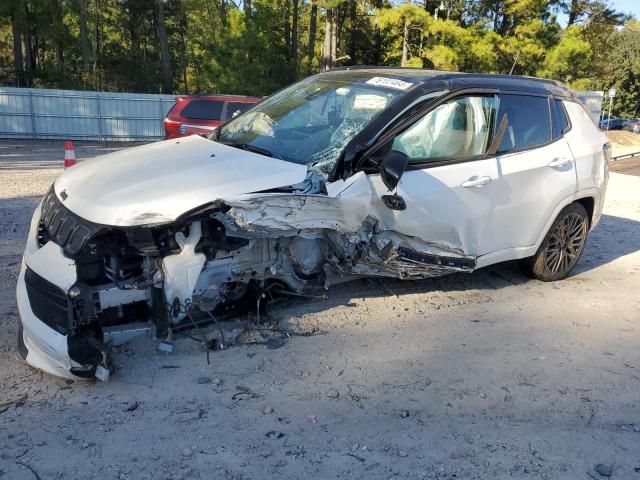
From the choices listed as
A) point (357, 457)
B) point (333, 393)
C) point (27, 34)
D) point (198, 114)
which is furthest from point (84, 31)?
point (357, 457)

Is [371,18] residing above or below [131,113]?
above

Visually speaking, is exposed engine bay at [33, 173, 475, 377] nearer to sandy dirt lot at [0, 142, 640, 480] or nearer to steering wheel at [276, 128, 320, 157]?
sandy dirt lot at [0, 142, 640, 480]

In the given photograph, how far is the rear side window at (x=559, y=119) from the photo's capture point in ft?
17.8

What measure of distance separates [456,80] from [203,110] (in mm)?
9349

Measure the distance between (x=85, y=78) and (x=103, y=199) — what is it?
3389 cm

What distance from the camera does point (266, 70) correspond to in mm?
27203

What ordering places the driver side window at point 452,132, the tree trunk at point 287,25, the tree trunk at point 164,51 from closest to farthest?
the driver side window at point 452,132 → the tree trunk at point 164,51 → the tree trunk at point 287,25

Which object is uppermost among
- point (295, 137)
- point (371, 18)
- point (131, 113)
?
point (371, 18)

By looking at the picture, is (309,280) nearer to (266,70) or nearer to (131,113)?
(131,113)

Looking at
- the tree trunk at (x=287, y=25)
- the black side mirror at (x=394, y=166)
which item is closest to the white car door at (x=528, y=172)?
the black side mirror at (x=394, y=166)

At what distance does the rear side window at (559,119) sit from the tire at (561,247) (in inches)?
27.9

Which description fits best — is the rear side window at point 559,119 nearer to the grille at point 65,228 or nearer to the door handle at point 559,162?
the door handle at point 559,162

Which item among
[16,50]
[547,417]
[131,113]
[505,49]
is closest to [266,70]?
[131,113]

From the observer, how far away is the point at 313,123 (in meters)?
4.60
